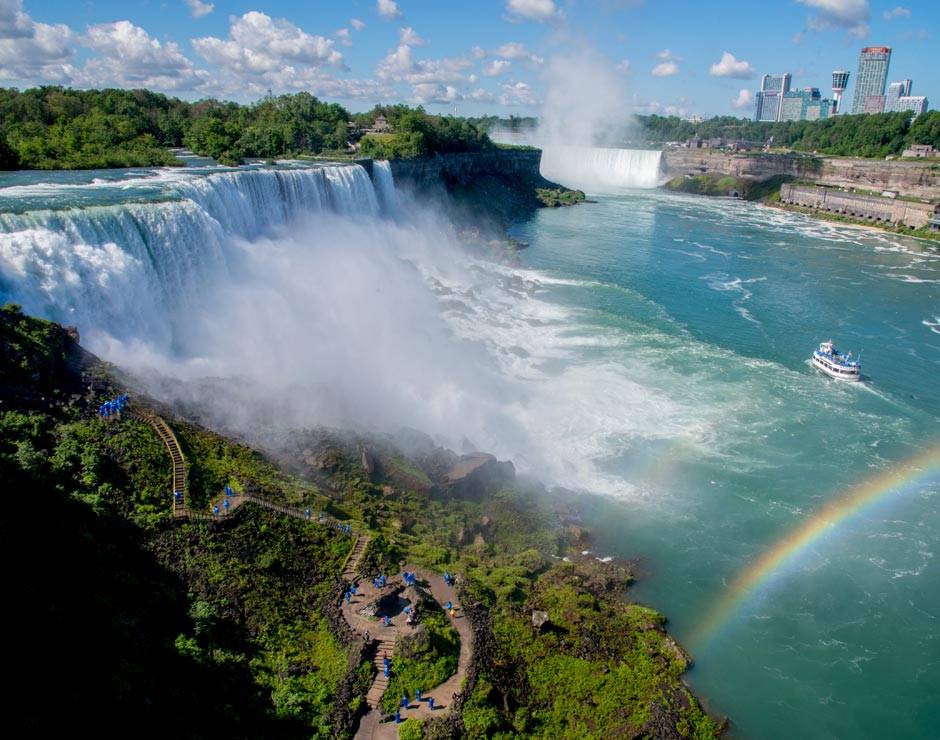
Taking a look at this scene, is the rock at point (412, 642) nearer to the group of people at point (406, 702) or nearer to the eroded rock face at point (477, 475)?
the group of people at point (406, 702)

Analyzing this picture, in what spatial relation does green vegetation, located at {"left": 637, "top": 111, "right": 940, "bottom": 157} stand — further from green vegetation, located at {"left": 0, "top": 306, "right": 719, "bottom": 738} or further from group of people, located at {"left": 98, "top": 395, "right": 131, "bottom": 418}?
group of people, located at {"left": 98, "top": 395, "right": 131, "bottom": 418}

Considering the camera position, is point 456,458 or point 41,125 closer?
point 456,458

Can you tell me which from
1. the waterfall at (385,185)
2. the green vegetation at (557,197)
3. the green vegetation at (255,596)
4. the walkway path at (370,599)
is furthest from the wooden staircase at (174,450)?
the green vegetation at (557,197)

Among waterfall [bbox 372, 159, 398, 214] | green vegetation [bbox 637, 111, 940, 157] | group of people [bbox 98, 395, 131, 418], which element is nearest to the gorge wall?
green vegetation [bbox 637, 111, 940, 157]

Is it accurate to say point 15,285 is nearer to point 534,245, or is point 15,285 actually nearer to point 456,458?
point 456,458

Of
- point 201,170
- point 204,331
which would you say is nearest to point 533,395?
point 204,331
